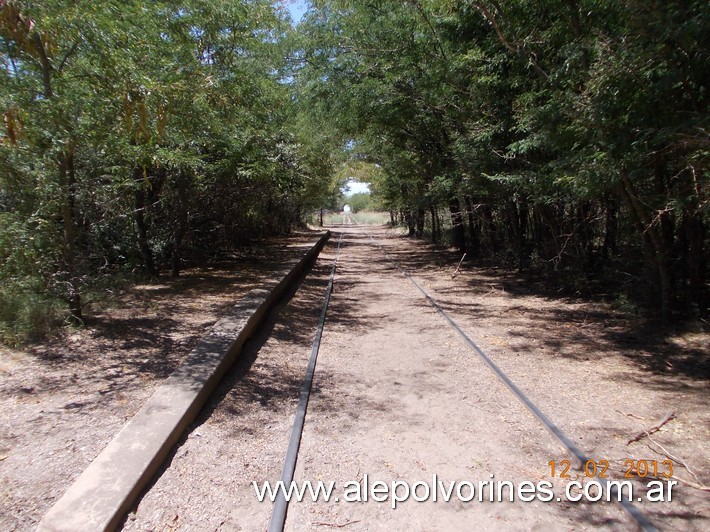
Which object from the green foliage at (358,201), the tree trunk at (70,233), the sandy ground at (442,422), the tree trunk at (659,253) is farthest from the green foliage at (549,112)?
the green foliage at (358,201)

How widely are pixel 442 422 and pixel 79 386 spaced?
352 cm

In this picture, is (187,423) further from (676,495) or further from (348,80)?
(348,80)

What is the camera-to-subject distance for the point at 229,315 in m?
7.31

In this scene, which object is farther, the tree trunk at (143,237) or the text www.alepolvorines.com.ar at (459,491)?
the tree trunk at (143,237)

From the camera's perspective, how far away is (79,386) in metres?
4.79

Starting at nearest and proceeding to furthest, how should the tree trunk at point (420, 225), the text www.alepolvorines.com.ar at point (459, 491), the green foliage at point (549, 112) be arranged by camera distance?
the text www.alepolvorines.com.ar at point (459, 491), the green foliage at point (549, 112), the tree trunk at point (420, 225)

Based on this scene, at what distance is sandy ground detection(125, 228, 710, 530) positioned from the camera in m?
3.08

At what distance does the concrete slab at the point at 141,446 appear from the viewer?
9.01 ft

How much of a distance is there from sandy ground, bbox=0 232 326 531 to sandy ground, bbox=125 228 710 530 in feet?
2.11

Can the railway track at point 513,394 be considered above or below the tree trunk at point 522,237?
below

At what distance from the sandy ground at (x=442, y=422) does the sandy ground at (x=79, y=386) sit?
2.11 ft

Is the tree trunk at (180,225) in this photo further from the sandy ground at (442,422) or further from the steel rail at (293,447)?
the steel rail at (293,447)

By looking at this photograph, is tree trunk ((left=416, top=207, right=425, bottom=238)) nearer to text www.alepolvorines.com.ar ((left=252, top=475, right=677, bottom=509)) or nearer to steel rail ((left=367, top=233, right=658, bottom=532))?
steel rail ((left=367, top=233, right=658, bottom=532))

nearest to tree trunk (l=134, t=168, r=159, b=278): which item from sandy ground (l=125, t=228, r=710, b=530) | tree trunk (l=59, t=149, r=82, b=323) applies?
tree trunk (l=59, t=149, r=82, b=323)
